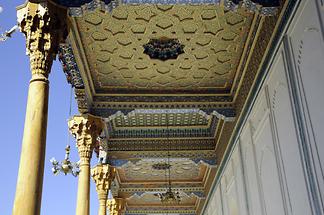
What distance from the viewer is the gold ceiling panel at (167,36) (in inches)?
256

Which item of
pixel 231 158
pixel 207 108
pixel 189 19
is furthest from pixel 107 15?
pixel 231 158

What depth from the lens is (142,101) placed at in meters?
8.49

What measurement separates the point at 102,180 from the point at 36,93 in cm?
600

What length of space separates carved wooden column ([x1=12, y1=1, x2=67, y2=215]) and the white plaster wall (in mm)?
2575

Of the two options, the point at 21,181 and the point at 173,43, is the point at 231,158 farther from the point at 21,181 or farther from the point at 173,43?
the point at 21,181

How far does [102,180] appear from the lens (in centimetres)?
1034

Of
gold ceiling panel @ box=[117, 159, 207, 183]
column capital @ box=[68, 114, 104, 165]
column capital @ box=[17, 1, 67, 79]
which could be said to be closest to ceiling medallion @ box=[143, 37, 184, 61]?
column capital @ box=[68, 114, 104, 165]

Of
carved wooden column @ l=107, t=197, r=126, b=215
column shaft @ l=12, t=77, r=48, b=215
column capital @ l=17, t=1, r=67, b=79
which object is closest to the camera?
column shaft @ l=12, t=77, r=48, b=215

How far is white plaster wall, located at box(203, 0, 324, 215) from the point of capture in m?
4.71

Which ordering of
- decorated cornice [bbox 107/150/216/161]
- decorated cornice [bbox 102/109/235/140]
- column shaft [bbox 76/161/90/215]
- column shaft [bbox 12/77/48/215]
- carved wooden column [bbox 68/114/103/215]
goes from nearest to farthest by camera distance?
column shaft [bbox 12/77/48/215]
column shaft [bbox 76/161/90/215]
carved wooden column [bbox 68/114/103/215]
decorated cornice [bbox 102/109/235/140]
decorated cornice [bbox 107/150/216/161]

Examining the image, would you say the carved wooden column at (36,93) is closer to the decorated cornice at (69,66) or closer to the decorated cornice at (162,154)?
the decorated cornice at (69,66)

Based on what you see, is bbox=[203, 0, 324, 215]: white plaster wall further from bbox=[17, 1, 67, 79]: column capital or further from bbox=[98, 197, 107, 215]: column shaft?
bbox=[98, 197, 107, 215]: column shaft

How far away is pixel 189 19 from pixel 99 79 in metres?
2.21

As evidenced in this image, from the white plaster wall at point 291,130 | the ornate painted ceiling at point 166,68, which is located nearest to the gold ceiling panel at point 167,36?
the ornate painted ceiling at point 166,68
